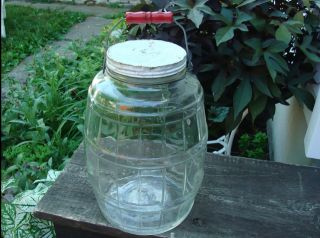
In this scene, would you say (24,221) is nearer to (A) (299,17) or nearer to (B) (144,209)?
(B) (144,209)

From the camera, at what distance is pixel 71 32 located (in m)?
5.18

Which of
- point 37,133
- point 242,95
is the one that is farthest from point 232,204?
point 37,133

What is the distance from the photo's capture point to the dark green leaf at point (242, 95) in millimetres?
1646

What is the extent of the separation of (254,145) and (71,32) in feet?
11.1

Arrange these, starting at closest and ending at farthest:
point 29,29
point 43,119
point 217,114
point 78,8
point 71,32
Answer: point 217,114 → point 43,119 → point 29,29 → point 71,32 → point 78,8

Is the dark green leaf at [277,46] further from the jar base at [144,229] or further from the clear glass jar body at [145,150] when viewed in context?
the jar base at [144,229]

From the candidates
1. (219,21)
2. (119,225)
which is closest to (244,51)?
(219,21)

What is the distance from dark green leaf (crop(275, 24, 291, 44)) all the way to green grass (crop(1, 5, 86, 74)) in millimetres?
2981

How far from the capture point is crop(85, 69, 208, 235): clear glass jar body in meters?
1.30

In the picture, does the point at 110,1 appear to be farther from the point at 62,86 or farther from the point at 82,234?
the point at 82,234

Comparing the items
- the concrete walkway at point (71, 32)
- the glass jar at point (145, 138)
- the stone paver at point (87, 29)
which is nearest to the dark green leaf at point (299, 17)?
the glass jar at point (145, 138)

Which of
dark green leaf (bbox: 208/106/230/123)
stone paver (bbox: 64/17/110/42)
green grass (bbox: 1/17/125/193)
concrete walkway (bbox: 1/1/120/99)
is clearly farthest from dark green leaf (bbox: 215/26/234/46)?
stone paver (bbox: 64/17/110/42)

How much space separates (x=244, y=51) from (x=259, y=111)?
270 mm

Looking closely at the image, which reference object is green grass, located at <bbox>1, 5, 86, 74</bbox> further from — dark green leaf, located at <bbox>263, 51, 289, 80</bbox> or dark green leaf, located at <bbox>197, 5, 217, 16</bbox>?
dark green leaf, located at <bbox>263, 51, 289, 80</bbox>
